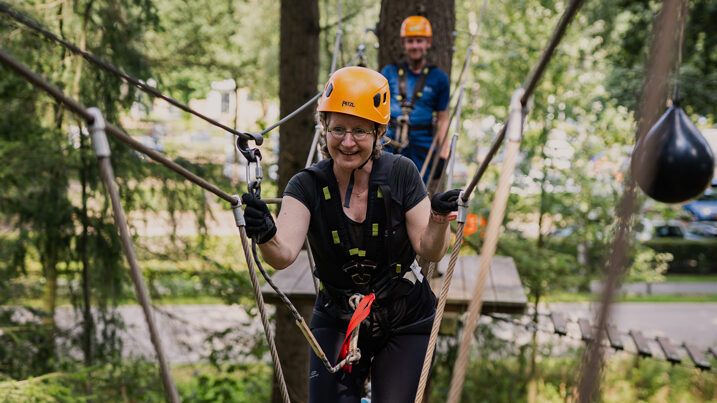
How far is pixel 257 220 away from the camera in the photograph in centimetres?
181

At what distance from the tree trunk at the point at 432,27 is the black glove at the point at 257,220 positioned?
297 centimetres

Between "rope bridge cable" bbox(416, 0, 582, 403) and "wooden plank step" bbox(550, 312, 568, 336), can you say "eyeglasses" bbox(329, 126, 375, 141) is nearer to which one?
"rope bridge cable" bbox(416, 0, 582, 403)

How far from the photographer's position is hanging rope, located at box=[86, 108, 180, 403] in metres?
1.17

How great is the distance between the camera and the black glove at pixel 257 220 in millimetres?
1816

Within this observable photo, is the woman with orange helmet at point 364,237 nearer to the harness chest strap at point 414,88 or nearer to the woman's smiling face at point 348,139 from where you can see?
the woman's smiling face at point 348,139

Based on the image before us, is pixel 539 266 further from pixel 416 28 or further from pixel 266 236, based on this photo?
pixel 266 236

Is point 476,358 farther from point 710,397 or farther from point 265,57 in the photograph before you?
point 265,57

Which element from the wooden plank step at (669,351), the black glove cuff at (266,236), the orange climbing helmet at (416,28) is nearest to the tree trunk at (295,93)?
the orange climbing helmet at (416,28)

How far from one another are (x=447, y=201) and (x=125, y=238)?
901 millimetres

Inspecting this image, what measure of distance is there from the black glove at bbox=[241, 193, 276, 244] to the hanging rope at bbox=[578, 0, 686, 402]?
3.74ft

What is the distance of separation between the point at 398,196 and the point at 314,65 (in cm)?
419

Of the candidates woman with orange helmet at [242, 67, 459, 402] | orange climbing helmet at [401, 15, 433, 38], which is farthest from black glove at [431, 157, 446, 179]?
woman with orange helmet at [242, 67, 459, 402]

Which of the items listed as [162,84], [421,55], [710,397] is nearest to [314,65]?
[162,84]

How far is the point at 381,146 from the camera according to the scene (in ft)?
7.00
